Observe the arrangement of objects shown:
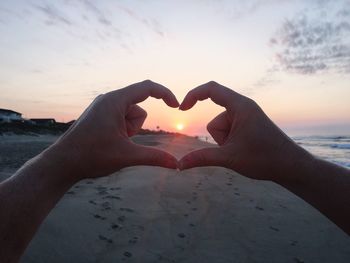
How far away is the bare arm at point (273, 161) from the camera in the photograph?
1.96 metres

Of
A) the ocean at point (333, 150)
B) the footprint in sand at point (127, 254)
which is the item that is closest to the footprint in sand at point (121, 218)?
the footprint in sand at point (127, 254)

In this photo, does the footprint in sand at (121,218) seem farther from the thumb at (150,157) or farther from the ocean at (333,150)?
the ocean at (333,150)

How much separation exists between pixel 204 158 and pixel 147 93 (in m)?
0.76

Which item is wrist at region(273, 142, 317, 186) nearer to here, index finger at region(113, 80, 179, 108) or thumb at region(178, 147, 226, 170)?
thumb at region(178, 147, 226, 170)

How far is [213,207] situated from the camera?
4383 millimetres

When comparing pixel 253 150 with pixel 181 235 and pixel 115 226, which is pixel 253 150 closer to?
pixel 181 235

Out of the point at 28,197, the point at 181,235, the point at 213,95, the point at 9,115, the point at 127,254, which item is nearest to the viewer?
the point at 28,197

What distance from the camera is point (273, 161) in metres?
2.16

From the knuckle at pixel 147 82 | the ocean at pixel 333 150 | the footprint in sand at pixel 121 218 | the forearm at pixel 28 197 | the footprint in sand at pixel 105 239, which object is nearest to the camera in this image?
the forearm at pixel 28 197

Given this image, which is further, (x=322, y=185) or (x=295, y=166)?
(x=295, y=166)

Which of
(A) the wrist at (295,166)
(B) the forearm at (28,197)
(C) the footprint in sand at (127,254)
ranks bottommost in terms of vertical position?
(C) the footprint in sand at (127,254)

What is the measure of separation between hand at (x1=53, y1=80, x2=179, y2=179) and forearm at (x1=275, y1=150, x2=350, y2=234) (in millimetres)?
889

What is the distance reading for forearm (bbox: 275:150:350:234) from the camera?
75.4 inches

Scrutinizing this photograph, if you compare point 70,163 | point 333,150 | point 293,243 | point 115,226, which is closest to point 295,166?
point 70,163
